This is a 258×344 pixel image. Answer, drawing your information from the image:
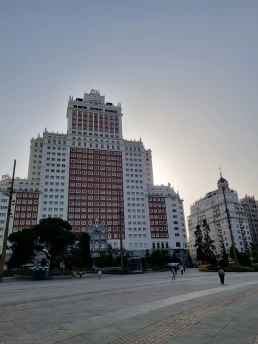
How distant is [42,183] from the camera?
97.1 meters

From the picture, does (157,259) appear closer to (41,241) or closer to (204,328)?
(41,241)

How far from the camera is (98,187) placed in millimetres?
101312

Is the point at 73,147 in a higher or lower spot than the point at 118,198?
higher

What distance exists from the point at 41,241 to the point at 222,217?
351ft

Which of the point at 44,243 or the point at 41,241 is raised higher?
the point at 41,241

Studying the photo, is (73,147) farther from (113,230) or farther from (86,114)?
(113,230)

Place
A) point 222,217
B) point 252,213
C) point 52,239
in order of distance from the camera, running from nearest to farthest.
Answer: point 52,239 → point 222,217 → point 252,213

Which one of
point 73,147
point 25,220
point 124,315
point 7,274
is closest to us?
point 124,315

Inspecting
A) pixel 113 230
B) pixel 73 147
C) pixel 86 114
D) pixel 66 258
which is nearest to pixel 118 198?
pixel 113 230

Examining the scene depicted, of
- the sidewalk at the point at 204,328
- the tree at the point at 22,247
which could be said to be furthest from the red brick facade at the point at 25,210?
the sidewalk at the point at 204,328

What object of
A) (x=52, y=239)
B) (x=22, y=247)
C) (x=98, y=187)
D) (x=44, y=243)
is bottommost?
(x=22, y=247)

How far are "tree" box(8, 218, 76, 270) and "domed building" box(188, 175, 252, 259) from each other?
85.3 metres

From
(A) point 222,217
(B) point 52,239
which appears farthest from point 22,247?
(A) point 222,217

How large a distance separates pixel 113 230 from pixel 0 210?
44302 millimetres
